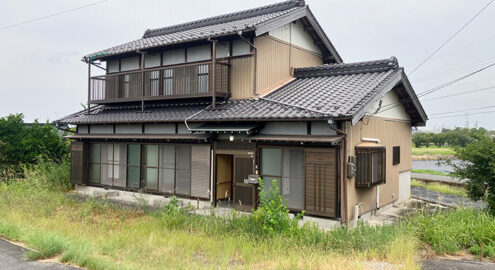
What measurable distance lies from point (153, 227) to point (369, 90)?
22.1ft

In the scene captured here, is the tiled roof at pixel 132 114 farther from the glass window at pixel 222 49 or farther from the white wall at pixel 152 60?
the glass window at pixel 222 49

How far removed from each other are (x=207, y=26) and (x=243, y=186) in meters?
8.39

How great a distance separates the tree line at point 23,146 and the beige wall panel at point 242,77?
33.2 feet

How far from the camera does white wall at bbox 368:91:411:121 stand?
10.8 meters

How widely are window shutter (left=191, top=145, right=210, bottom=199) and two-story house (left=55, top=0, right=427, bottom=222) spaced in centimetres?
3

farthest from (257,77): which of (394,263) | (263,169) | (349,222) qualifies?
(394,263)

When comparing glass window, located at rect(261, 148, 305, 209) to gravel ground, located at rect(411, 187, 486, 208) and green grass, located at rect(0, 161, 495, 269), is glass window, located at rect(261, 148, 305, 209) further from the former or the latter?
gravel ground, located at rect(411, 187, 486, 208)

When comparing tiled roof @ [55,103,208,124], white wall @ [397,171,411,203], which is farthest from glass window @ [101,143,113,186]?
white wall @ [397,171,411,203]

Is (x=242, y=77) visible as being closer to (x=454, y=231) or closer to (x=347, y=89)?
(x=347, y=89)

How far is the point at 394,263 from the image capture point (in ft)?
19.0

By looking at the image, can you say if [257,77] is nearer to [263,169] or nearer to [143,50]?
[263,169]

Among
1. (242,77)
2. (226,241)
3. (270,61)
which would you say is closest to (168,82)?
(242,77)

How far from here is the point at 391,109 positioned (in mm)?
11547

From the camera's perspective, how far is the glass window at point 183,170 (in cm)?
1162
